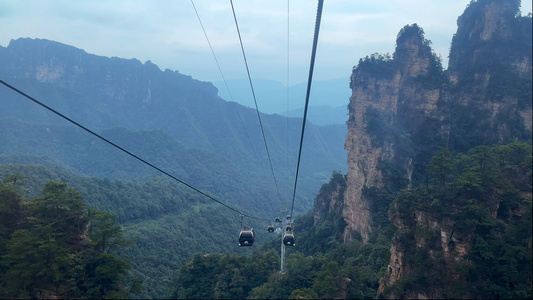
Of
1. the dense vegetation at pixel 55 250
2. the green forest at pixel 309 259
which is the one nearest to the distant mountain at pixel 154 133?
the green forest at pixel 309 259

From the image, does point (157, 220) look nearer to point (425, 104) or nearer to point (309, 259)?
point (309, 259)

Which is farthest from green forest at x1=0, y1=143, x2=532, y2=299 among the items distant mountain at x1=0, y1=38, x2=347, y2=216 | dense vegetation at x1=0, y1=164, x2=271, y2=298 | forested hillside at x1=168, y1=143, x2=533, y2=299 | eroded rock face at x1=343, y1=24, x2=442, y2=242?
distant mountain at x1=0, y1=38, x2=347, y2=216

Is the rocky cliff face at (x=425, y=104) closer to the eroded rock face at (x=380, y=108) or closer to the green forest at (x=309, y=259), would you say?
the eroded rock face at (x=380, y=108)

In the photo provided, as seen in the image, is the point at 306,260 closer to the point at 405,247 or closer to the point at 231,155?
the point at 405,247

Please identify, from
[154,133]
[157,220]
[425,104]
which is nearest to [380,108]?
[425,104]

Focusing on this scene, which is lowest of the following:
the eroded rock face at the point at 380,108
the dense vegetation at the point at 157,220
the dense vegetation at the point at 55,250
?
the dense vegetation at the point at 157,220

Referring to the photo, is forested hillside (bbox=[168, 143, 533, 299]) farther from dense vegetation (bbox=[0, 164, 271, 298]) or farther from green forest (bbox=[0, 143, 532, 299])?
dense vegetation (bbox=[0, 164, 271, 298])
